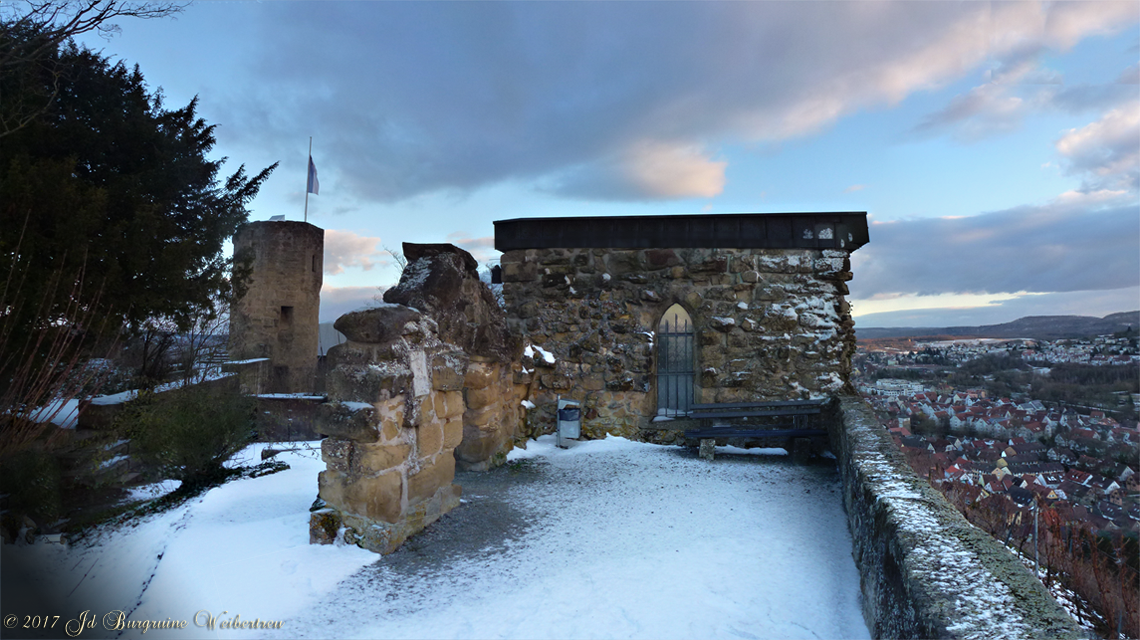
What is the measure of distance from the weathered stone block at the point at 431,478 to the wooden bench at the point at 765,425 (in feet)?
10.9

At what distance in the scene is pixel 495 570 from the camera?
375cm

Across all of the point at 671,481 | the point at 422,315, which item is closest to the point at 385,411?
the point at 422,315

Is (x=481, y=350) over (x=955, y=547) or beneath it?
over

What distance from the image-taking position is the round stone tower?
50.0 ft

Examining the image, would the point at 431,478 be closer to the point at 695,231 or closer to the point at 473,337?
the point at 473,337

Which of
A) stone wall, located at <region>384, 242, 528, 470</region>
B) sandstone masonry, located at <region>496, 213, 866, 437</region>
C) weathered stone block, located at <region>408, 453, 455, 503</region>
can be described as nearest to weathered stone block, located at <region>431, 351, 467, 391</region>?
stone wall, located at <region>384, 242, 528, 470</region>

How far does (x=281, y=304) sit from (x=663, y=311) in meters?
11.8

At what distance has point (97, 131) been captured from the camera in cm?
848

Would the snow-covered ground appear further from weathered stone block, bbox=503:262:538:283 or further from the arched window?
weathered stone block, bbox=503:262:538:283

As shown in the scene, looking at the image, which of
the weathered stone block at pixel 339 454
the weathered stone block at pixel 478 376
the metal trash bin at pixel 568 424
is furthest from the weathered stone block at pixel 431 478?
the metal trash bin at pixel 568 424

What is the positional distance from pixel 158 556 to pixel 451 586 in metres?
2.08

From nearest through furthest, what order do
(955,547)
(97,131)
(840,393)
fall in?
(955,547), (840,393), (97,131)

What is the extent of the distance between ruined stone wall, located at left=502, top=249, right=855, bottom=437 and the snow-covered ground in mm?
2392

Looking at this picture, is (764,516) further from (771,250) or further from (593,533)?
(771,250)
